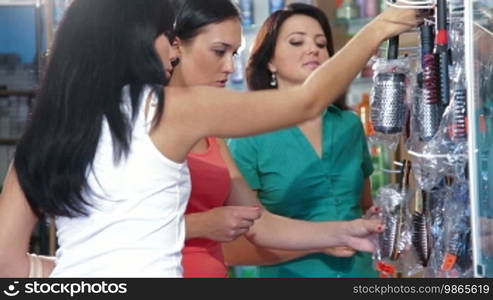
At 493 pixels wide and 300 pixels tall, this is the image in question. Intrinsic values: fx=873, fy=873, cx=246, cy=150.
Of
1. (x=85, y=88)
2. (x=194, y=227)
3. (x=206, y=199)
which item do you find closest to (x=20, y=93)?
(x=206, y=199)

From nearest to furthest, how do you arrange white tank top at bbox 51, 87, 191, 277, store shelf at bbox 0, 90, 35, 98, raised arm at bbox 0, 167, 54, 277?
white tank top at bbox 51, 87, 191, 277, raised arm at bbox 0, 167, 54, 277, store shelf at bbox 0, 90, 35, 98

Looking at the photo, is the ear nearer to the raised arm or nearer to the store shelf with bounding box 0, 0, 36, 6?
the raised arm

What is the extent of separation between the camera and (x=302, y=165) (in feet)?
7.36

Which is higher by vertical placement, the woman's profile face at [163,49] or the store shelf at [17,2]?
the store shelf at [17,2]

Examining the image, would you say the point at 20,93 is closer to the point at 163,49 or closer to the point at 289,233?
the point at 289,233

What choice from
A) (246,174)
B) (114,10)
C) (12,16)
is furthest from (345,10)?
(114,10)

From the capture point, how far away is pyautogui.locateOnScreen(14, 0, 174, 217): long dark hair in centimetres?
141

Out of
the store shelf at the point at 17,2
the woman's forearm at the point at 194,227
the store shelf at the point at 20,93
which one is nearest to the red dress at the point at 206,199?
the woman's forearm at the point at 194,227

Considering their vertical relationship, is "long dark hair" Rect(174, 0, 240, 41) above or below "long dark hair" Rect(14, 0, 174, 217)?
above

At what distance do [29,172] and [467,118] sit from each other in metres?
0.74

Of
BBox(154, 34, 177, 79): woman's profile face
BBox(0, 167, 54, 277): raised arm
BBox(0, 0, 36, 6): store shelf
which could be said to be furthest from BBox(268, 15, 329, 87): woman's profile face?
BBox(0, 0, 36, 6): store shelf

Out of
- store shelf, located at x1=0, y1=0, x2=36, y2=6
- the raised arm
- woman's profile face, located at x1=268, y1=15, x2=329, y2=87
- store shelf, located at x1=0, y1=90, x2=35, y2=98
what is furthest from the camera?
store shelf, located at x1=0, y1=90, x2=35, y2=98

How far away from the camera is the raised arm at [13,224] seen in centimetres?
152

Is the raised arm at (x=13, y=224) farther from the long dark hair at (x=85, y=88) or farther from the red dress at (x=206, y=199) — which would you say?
the red dress at (x=206, y=199)
